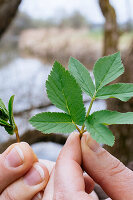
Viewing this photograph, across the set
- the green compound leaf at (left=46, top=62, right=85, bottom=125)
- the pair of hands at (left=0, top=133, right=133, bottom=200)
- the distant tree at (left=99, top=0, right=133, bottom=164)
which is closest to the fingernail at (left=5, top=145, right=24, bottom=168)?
the pair of hands at (left=0, top=133, right=133, bottom=200)

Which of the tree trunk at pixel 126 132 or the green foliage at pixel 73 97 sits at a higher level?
the green foliage at pixel 73 97

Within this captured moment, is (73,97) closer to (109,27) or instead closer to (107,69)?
(107,69)

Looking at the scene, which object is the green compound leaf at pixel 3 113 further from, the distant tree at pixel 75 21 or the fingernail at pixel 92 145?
the distant tree at pixel 75 21

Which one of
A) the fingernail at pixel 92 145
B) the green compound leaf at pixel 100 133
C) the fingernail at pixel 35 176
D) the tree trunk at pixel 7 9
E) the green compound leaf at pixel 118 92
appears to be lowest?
the fingernail at pixel 35 176

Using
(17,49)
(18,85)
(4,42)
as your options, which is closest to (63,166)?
(18,85)

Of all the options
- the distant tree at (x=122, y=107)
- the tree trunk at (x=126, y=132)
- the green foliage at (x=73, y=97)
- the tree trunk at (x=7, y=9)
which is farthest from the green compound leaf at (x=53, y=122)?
the tree trunk at (x=7, y=9)

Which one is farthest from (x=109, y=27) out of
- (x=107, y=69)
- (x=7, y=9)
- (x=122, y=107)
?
(x=107, y=69)

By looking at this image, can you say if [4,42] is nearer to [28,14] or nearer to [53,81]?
[28,14]
